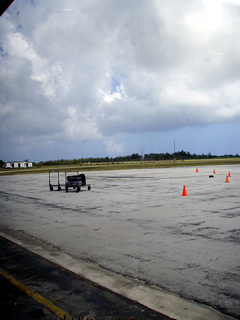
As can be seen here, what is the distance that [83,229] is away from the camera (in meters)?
7.90

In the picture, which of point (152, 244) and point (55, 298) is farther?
point (152, 244)

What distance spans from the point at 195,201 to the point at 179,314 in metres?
9.09

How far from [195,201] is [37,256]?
8.21 m

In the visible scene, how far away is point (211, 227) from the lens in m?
7.73

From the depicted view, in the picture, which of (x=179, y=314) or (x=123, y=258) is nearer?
(x=179, y=314)

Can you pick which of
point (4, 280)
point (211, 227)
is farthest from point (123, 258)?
point (211, 227)

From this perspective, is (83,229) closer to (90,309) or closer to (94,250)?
(94,250)

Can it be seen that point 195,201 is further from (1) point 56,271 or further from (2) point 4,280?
(2) point 4,280

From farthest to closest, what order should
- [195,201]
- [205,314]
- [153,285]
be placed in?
[195,201], [153,285], [205,314]

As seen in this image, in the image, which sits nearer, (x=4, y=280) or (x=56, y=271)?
(x=4, y=280)

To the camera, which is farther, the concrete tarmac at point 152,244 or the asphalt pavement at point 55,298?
the concrete tarmac at point 152,244

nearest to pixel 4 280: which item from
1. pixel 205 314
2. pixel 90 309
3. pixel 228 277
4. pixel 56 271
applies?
pixel 56 271

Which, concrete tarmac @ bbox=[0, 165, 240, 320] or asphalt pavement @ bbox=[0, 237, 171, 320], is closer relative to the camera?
asphalt pavement @ bbox=[0, 237, 171, 320]

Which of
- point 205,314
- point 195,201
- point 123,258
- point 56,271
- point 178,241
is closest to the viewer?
point 205,314
